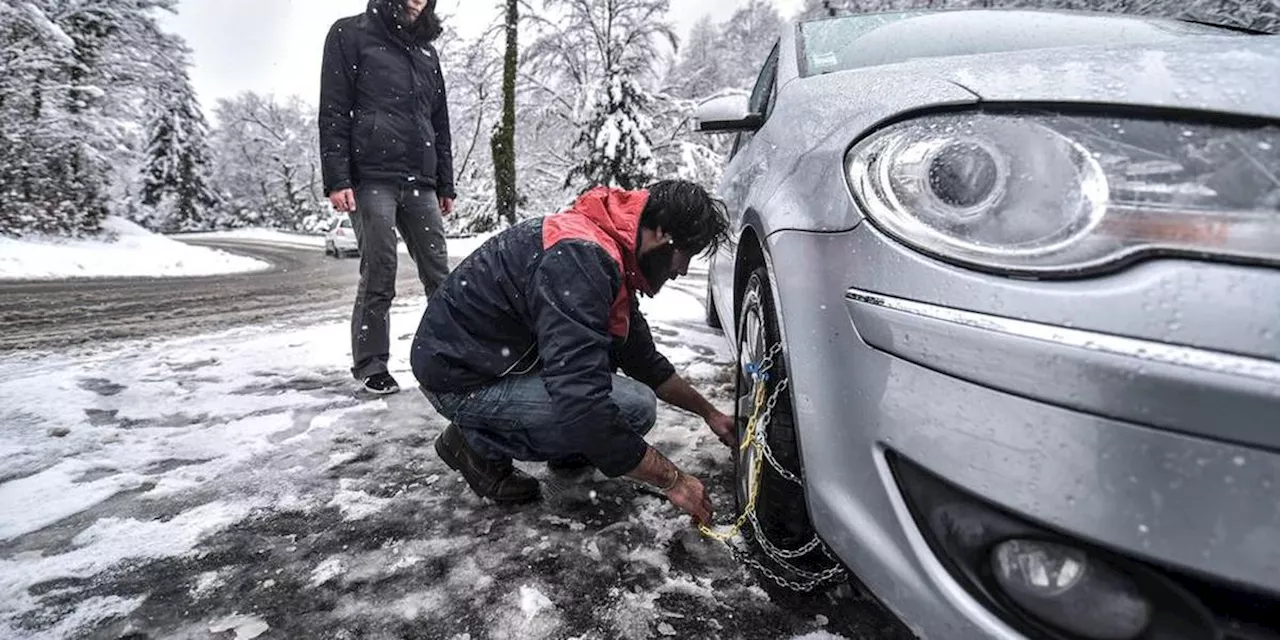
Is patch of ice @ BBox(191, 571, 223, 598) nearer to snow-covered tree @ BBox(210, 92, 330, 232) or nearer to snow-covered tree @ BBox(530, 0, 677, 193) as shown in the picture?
snow-covered tree @ BBox(530, 0, 677, 193)

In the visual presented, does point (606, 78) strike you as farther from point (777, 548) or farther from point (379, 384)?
point (777, 548)

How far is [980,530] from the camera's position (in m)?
0.73

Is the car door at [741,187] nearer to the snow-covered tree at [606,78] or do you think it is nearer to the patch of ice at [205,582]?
the patch of ice at [205,582]

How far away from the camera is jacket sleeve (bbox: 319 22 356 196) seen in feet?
8.02

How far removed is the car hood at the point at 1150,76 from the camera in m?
0.66

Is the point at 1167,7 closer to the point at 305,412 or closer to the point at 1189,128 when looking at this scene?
the point at 1189,128

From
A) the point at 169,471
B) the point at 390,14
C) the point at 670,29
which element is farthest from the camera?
the point at 670,29

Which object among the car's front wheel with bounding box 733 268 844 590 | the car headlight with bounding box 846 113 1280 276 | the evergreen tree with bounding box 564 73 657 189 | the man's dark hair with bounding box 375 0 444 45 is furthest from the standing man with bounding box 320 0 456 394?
the evergreen tree with bounding box 564 73 657 189

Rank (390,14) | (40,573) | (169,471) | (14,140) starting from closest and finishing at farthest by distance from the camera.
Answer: (40,573) < (169,471) < (390,14) < (14,140)

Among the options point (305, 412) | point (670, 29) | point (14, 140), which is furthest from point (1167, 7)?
point (14, 140)

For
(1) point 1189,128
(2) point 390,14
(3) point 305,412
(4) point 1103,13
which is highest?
(2) point 390,14

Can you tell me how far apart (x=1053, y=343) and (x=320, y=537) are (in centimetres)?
153

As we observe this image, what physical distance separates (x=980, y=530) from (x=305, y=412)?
232cm

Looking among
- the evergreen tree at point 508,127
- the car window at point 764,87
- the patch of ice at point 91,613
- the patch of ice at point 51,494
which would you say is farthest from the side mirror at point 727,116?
the evergreen tree at point 508,127
